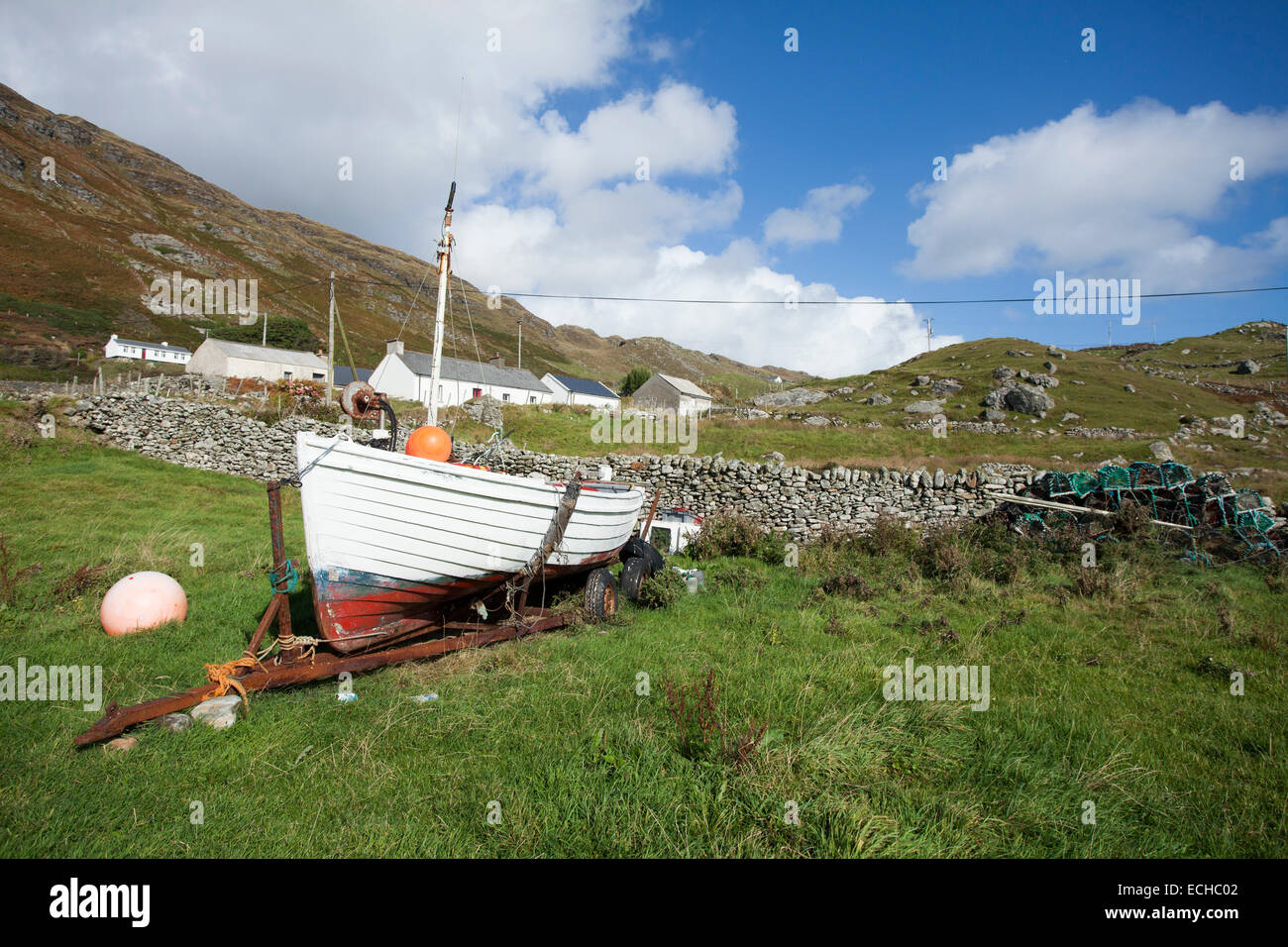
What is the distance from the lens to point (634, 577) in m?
9.34

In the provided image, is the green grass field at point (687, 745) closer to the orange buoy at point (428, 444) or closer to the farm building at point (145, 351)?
the orange buoy at point (428, 444)

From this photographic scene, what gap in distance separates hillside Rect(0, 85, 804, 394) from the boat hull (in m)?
20.9

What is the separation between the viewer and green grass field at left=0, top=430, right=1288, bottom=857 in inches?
127

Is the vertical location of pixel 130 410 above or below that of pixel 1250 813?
above

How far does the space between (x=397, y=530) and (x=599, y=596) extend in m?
3.02

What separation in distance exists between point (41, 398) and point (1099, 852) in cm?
3127

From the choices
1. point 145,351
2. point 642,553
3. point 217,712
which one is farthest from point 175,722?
point 145,351

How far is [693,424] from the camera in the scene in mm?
28500

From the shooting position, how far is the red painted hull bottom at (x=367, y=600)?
585 centimetres

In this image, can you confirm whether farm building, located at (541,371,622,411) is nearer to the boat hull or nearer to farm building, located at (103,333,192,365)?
farm building, located at (103,333,192,365)
